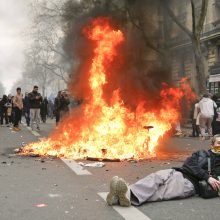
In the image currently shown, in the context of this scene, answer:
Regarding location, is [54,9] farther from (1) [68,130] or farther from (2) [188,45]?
(1) [68,130]

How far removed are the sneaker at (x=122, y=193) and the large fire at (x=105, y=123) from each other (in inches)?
178

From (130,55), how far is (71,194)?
6.81 meters

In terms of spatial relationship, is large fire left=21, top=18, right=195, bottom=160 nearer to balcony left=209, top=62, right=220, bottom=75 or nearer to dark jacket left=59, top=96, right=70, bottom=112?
dark jacket left=59, top=96, right=70, bottom=112

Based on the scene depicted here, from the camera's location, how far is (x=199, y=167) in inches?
254

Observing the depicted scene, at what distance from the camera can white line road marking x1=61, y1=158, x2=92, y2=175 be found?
884 cm

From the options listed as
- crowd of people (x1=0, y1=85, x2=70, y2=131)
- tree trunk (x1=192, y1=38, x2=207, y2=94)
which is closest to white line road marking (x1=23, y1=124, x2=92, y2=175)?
crowd of people (x1=0, y1=85, x2=70, y2=131)

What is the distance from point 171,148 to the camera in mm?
13219

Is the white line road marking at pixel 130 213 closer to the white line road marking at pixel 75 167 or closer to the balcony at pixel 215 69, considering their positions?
the white line road marking at pixel 75 167

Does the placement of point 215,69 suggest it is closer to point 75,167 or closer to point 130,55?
point 130,55

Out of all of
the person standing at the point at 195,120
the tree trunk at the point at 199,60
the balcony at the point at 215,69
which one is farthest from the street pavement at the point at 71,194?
the balcony at the point at 215,69

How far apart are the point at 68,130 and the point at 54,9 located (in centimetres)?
2546

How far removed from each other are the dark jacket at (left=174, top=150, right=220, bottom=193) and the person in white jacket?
32.2 feet

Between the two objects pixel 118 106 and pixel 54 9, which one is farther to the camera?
pixel 54 9

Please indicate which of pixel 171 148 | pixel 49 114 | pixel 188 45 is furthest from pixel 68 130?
pixel 49 114
